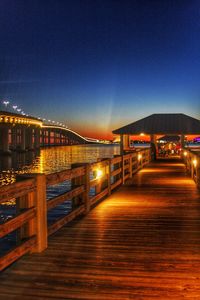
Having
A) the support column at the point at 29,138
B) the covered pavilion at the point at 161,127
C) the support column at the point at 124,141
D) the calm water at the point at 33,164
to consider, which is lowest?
the calm water at the point at 33,164

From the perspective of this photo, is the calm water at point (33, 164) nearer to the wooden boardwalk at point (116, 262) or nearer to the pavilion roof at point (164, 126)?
the pavilion roof at point (164, 126)

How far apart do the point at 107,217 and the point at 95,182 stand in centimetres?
205

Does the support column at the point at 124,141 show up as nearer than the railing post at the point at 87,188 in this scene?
No

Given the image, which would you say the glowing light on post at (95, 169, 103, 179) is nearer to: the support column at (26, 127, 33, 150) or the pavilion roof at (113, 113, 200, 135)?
the pavilion roof at (113, 113, 200, 135)

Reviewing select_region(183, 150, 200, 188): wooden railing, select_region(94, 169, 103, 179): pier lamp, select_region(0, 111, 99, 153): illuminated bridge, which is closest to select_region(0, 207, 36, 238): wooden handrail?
select_region(94, 169, 103, 179): pier lamp

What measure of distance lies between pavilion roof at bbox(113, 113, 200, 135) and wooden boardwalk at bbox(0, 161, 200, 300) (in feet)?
109

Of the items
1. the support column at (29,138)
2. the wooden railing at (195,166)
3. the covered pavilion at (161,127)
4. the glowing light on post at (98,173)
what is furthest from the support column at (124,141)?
the support column at (29,138)

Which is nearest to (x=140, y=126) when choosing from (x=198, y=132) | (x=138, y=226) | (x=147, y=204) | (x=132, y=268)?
(x=198, y=132)

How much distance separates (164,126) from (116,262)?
38586mm

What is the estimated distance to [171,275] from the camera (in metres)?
5.29

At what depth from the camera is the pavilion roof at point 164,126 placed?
4297 cm

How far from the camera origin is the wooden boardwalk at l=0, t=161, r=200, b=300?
15.5 ft

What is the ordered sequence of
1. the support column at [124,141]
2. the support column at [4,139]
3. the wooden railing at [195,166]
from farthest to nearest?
the support column at [4,139]
the support column at [124,141]
the wooden railing at [195,166]

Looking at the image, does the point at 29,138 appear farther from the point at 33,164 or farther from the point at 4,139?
the point at 33,164
